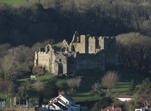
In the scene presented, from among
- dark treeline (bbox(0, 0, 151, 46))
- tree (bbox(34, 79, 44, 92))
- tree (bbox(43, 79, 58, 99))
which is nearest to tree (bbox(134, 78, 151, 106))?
tree (bbox(43, 79, 58, 99))

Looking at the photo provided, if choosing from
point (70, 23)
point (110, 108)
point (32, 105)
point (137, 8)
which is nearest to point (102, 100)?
point (110, 108)

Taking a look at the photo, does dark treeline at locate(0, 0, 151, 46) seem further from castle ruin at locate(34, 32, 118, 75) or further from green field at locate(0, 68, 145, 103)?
green field at locate(0, 68, 145, 103)

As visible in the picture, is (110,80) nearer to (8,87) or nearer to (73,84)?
(73,84)

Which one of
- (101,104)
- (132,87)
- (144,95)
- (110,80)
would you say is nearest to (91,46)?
(110,80)

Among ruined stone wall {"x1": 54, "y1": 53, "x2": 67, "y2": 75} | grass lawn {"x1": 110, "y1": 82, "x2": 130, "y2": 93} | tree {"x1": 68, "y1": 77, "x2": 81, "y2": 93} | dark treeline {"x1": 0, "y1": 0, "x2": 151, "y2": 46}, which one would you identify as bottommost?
grass lawn {"x1": 110, "y1": 82, "x2": 130, "y2": 93}

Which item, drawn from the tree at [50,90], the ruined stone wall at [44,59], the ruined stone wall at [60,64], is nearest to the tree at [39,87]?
the tree at [50,90]
